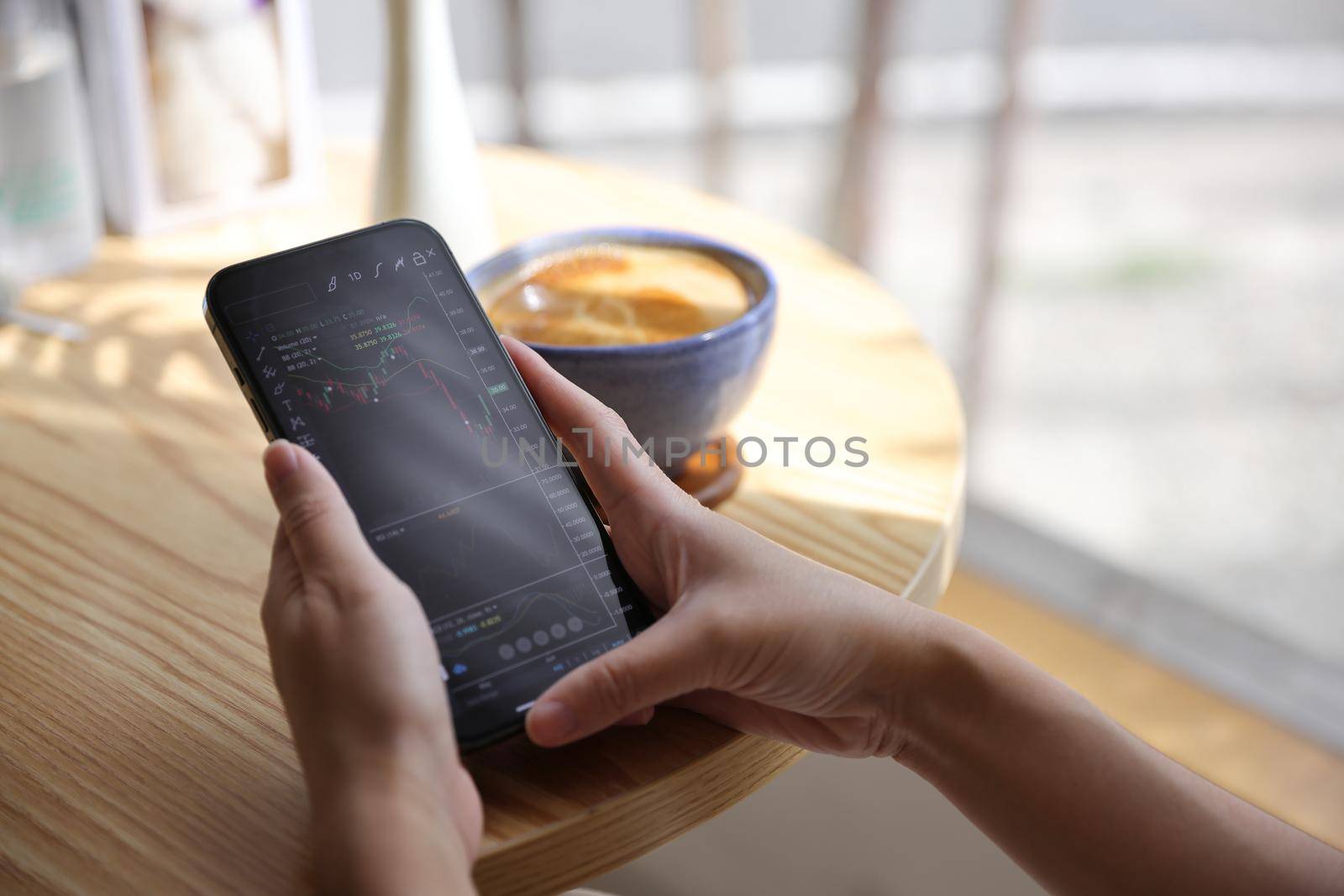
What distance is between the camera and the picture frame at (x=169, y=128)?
0.84m

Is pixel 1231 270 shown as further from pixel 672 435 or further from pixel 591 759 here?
pixel 591 759

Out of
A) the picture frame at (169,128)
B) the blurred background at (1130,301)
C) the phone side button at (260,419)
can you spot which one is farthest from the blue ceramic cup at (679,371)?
the blurred background at (1130,301)

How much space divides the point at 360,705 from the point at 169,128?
2.14 ft

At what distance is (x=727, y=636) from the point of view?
17.5 inches

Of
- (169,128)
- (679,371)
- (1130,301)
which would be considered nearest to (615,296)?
(679,371)

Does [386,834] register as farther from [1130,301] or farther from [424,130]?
[1130,301]

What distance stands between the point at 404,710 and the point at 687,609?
4.6 inches

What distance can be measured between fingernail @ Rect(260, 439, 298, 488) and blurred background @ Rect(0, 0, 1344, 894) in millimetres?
737

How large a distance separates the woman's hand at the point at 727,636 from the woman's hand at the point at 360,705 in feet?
0.17

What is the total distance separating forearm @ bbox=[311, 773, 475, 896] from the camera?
36 centimetres

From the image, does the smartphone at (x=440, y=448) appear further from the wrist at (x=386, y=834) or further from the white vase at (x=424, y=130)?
the white vase at (x=424, y=130)

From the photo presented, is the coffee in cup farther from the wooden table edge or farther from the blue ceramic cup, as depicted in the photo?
the wooden table edge

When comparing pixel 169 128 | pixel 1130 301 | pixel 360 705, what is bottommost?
pixel 1130 301

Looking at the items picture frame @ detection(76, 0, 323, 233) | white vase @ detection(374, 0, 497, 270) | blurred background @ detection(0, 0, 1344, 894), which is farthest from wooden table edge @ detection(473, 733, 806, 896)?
blurred background @ detection(0, 0, 1344, 894)
